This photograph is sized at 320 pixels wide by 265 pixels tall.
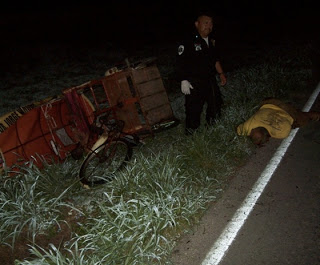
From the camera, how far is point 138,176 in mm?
3760

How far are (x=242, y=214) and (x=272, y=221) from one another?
340mm

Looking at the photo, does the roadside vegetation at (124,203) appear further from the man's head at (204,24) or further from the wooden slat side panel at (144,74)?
the man's head at (204,24)

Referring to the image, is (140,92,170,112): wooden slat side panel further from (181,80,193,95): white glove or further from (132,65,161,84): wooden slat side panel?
(181,80,193,95): white glove

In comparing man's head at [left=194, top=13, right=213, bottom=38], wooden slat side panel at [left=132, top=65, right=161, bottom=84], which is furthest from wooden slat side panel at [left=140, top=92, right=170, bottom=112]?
man's head at [left=194, top=13, right=213, bottom=38]

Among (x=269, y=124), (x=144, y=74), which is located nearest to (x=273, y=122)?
(x=269, y=124)

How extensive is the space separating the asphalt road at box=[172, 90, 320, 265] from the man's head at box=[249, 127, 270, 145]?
1.34 ft

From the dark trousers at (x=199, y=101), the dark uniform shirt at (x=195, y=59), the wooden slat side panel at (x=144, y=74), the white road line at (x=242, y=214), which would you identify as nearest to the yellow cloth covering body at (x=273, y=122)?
the white road line at (x=242, y=214)

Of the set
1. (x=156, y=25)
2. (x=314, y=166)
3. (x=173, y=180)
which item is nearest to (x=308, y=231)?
(x=314, y=166)

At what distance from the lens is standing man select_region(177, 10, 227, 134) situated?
4.48m

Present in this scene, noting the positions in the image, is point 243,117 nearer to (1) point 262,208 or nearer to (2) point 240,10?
(1) point 262,208

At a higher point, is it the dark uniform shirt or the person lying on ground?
the dark uniform shirt

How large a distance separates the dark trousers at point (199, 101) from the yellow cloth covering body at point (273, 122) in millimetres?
741

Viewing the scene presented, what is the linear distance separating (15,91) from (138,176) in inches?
308

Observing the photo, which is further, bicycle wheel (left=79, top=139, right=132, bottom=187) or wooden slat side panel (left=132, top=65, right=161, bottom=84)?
wooden slat side panel (left=132, top=65, right=161, bottom=84)
